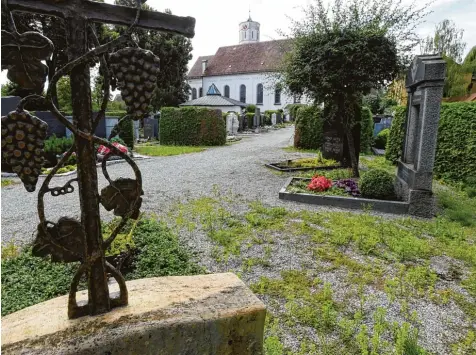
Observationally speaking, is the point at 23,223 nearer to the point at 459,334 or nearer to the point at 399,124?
the point at 459,334

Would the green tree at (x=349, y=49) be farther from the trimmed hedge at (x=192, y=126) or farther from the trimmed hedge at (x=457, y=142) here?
the trimmed hedge at (x=192, y=126)

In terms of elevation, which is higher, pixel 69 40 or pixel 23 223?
pixel 69 40

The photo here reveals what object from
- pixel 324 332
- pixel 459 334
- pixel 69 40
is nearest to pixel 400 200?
pixel 459 334

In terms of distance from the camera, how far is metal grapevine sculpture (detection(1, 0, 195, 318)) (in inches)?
53.0

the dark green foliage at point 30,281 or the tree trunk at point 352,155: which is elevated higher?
the tree trunk at point 352,155

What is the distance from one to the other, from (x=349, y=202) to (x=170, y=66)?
29995 mm

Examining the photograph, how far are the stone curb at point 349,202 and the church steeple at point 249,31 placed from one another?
75.5 m

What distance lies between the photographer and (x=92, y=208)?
157 centimetres

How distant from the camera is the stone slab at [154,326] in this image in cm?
143

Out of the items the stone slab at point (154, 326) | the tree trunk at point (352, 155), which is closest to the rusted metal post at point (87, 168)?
the stone slab at point (154, 326)

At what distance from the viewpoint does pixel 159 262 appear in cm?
366

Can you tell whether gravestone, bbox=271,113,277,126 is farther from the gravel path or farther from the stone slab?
the stone slab

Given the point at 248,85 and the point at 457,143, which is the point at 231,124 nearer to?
the point at 457,143

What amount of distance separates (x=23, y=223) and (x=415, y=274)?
5.61 metres
